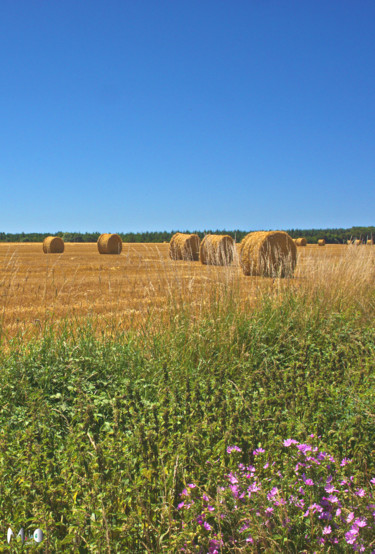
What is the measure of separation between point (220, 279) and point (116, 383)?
229 cm

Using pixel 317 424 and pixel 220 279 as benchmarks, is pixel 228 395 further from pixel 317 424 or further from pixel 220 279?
pixel 220 279

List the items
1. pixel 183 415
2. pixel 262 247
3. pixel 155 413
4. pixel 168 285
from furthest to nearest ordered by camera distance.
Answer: pixel 262 247 → pixel 168 285 → pixel 183 415 → pixel 155 413

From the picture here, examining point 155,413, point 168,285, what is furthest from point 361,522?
point 168,285

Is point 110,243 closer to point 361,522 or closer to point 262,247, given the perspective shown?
point 262,247

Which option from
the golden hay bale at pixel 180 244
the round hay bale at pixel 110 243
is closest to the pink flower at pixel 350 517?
the golden hay bale at pixel 180 244

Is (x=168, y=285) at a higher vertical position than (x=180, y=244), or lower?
lower

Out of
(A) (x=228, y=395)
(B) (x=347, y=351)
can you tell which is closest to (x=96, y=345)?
(A) (x=228, y=395)

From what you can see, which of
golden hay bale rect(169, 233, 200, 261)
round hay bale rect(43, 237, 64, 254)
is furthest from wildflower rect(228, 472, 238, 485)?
round hay bale rect(43, 237, 64, 254)

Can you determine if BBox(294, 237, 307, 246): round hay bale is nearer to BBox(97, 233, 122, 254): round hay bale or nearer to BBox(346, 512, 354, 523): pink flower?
BBox(97, 233, 122, 254): round hay bale

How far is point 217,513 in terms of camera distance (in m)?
1.96

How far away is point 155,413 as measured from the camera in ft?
9.31

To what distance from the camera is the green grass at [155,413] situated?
230 centimetres

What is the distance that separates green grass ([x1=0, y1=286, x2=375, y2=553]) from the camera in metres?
2.30

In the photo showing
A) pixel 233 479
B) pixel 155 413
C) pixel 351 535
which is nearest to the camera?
pixel 351 535
